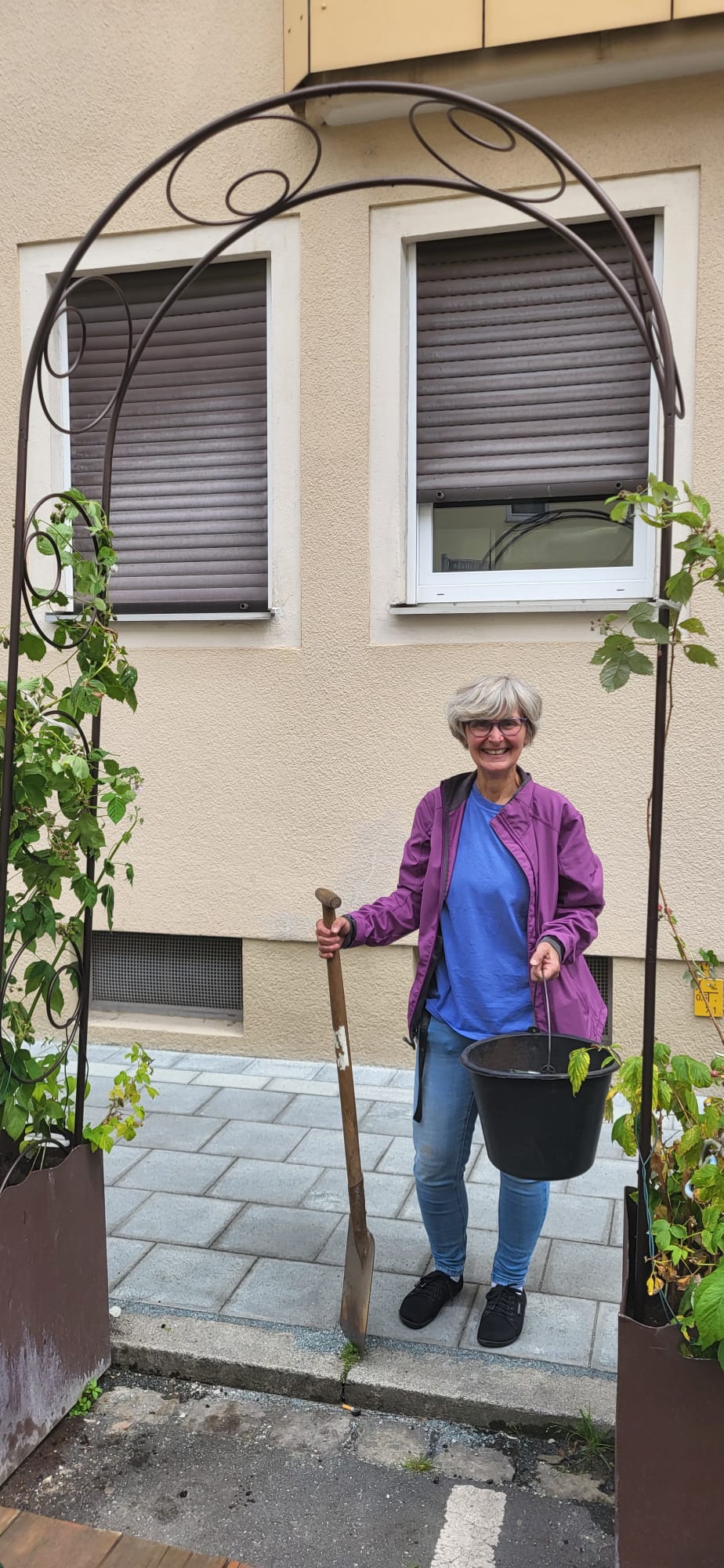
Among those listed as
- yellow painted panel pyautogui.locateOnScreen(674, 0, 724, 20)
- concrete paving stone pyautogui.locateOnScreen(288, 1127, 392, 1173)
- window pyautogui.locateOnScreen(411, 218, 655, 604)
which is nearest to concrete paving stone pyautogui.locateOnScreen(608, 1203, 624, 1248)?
concrete paving stone pyautogui.locateOnScreen(288, 1127, 392, 1173)

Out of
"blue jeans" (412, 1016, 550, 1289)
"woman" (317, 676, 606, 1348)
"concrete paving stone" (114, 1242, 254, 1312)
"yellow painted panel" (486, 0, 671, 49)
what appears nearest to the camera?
"woman" (317, 676, 606, 1348)

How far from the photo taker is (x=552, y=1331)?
3.10 metres

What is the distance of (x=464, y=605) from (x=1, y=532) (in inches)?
91.3

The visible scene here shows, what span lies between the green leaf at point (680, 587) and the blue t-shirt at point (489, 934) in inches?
43.3

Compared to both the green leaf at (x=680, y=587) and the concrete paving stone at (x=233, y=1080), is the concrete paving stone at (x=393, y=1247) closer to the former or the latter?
the concrete paving stone at (x=233, y=1080)

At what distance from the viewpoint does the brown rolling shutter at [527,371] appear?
4887mm

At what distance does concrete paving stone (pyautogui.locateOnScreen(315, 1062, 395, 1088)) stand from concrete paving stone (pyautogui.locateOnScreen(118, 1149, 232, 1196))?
0.92 metres

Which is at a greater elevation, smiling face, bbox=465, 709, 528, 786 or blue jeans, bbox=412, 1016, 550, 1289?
smiling face, bbox=465, 709, 528, 786

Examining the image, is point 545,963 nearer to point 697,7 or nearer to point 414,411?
point 414,411

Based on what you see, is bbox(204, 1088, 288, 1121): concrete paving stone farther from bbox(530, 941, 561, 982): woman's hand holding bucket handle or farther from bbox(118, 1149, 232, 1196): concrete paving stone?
bbox(530, 941, 561, 982): woman's hand holding bucket handle

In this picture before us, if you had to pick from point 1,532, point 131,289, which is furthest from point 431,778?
point 131,289

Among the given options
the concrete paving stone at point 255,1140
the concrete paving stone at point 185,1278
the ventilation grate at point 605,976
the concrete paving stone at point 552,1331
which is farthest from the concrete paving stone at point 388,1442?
the ventilation grate at point 605,976

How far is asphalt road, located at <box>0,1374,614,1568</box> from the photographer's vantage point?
2.41m

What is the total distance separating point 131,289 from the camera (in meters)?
5.50
